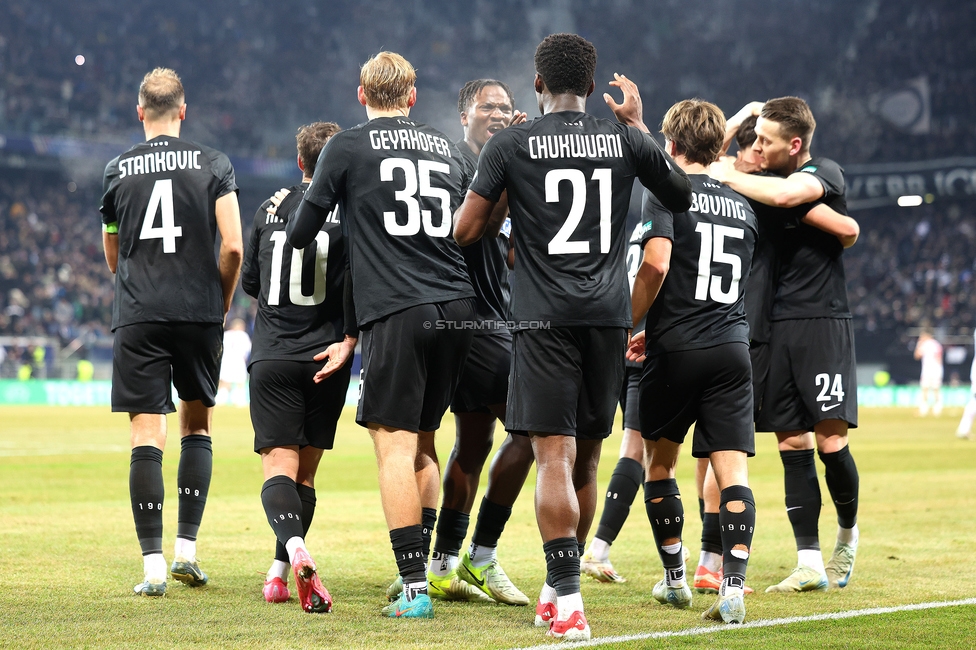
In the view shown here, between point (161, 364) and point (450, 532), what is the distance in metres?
1.60

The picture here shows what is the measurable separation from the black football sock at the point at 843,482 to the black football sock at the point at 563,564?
78.6 inches

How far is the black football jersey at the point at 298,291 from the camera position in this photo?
4805 millimetres

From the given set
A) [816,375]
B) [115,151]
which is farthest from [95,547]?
[115,151]

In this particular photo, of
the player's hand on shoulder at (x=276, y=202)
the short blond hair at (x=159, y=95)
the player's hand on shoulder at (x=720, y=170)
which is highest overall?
the short blond hair at (x=159, y=95)

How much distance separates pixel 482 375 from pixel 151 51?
39505mm

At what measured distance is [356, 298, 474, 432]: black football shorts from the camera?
14.0 feet

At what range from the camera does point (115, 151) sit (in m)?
38.1

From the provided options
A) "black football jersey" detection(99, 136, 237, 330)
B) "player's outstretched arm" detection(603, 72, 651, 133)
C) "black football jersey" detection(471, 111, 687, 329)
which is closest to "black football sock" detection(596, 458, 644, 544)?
"black football jersey" detection(471, 111, 687, 329)

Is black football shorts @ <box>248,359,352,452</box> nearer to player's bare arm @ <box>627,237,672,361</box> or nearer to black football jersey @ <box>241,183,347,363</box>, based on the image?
black football jersey @ <box>241,183,347,363</box>

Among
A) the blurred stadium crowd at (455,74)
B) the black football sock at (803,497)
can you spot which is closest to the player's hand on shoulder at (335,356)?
the black football sock at (803,497)

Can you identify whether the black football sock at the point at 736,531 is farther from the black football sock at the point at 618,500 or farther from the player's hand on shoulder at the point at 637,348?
the black football sock at the point at 618,500

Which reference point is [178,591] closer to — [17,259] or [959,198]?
[17,259]

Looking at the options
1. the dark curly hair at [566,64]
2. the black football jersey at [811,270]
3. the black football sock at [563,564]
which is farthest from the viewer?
the black football jersey at [811,270]

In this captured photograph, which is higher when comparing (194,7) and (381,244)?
(194,7)
